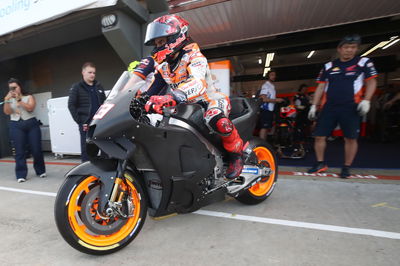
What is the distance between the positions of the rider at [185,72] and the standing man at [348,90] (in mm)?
2169

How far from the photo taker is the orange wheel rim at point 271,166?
270cm

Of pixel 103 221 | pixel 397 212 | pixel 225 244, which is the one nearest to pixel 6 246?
pixel 103 221

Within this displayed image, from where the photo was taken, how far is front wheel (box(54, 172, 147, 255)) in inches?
62.0

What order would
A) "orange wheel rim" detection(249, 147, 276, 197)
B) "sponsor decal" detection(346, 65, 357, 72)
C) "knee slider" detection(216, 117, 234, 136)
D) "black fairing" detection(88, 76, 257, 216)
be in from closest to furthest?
"black fairing" detection(88, 76, 257, 216)
"knee slider" detection(216, 117, 234, 136)
"orange wheel rim" detection(249, 147, 276, 197)
"sponsor decal" detection(346, 65, 357, 72)

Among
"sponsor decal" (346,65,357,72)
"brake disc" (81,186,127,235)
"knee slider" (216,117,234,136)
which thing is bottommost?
"brake disc" (81,186,127,235)

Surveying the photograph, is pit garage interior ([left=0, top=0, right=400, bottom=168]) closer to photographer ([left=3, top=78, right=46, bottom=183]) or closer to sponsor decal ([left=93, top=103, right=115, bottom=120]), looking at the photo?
photographer ([left=3, top=78, right=46, bottom=183])

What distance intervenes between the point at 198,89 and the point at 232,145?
68 centimetres

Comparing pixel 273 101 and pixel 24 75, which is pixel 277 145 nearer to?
pixel 273 101

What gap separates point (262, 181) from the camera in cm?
277

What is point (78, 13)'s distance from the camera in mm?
4762

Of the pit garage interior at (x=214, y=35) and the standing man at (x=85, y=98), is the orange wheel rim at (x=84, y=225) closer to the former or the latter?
the standing man at (x=85, y=98)

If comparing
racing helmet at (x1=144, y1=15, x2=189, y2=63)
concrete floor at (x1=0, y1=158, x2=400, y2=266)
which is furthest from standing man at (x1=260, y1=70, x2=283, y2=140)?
racing helmet at (x1=144, y1=15, x2=189, y2=63)

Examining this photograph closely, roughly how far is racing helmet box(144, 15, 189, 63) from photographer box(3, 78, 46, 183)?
355 cm

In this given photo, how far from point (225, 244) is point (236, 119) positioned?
1300 millimetres
